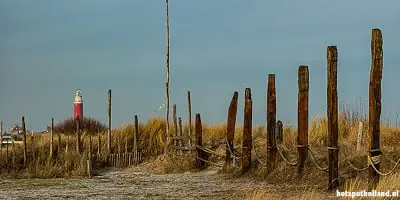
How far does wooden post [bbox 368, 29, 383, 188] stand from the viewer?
37.3ft

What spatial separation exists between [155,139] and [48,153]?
12.1 ft

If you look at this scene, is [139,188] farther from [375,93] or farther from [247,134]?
[375,93]

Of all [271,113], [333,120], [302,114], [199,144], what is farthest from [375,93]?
[199,144]

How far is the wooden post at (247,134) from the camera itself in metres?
16.5

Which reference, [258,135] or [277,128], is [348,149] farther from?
[258,135]

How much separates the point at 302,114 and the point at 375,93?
2.92 meters

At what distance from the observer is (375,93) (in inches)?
448

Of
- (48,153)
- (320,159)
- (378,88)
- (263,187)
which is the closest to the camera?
(378,88)

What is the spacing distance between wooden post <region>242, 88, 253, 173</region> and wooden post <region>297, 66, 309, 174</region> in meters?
2.52

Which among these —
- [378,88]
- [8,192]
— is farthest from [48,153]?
[378,88]

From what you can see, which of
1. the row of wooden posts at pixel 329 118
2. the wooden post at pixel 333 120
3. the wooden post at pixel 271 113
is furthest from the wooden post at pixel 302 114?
the wooden post at pixel 333 120

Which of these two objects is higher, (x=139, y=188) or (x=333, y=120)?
(x=333, y=120)

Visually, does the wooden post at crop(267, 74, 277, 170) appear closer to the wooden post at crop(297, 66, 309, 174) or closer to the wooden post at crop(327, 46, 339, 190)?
the wooden post at crop(297, 66, 309, 174)

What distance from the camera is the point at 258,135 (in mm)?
21812
